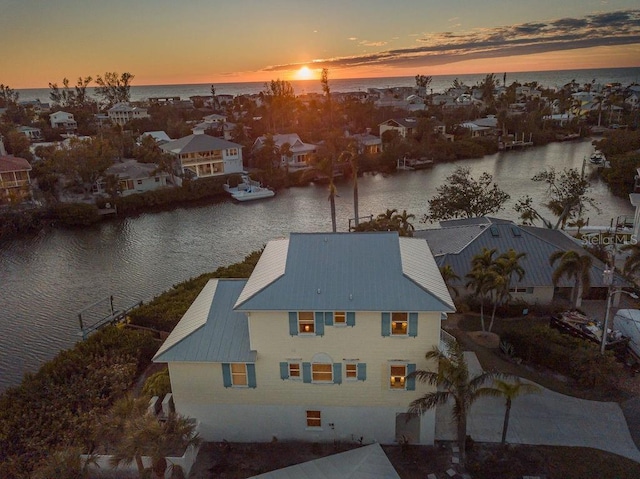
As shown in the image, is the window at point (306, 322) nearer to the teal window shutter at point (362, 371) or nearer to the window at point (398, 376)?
the teal window shutter at point (362, 371)

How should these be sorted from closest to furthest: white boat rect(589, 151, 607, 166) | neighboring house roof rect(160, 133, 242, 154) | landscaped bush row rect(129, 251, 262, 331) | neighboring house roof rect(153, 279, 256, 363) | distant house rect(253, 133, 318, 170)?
neighboring house roof rect(153, 279, 256, 363)
landscaped bush row rect(129, 251, 262, 331)
neighboring house roof rect(160, 133, 242, 154)
white boat rect(589, 151, 607, 166)
distant house rect(253, 133, 318, 170)

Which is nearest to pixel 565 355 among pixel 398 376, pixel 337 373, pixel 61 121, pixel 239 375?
pixel 398 376

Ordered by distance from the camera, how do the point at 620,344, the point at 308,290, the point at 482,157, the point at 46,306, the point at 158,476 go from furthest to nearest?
the point at 482,157, the point at 46,306, the point at 620,344, the point at 308,290, the point at 158,476

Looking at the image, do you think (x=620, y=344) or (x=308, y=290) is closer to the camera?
(x=308, y=290)

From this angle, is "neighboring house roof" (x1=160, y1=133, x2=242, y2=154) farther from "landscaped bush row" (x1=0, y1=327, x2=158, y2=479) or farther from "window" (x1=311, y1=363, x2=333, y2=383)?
"window" (x1=311, y1=363, x2=333, y2=383)

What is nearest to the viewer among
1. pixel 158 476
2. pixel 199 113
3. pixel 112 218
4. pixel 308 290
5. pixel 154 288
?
pixel 158 476

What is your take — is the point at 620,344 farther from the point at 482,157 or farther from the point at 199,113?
the point at 199,113

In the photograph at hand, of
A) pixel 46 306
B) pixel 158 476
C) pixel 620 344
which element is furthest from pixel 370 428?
pixel 46 306

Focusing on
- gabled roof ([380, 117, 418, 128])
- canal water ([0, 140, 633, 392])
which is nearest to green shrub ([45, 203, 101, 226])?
canal water ([0, 140, 633, 392])
